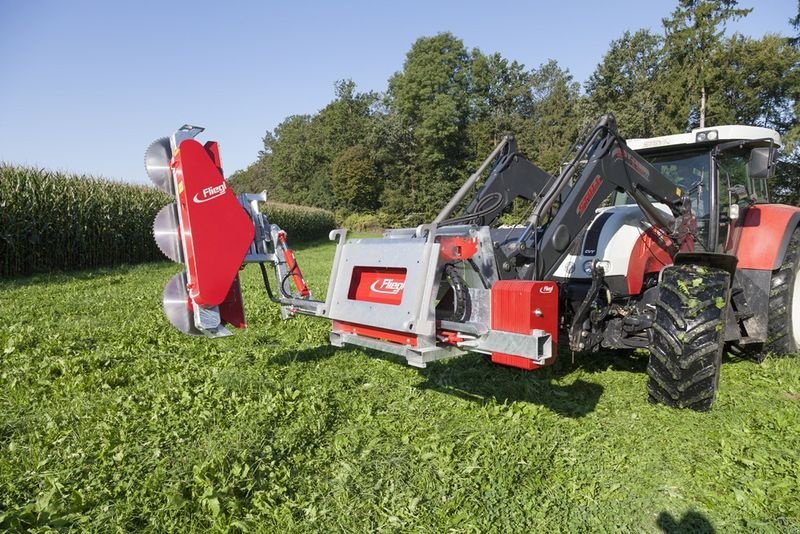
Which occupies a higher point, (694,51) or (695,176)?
(694,51)

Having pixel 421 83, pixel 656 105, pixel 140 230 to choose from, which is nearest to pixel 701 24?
pixel 656 105

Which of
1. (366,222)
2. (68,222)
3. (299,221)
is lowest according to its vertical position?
(366,222)

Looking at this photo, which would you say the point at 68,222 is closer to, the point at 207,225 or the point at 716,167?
the point at 207,225

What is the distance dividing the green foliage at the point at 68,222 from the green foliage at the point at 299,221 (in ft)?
34.0

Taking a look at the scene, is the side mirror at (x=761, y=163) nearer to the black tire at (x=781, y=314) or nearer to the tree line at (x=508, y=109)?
the black tire at (x=781, y=314)

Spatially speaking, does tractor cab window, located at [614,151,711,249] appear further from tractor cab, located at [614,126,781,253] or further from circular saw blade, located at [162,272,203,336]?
circular saw blade, located at [162,272,203,336]

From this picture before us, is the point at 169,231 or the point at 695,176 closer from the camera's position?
the point at 169,231

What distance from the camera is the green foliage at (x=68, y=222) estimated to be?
1168cm

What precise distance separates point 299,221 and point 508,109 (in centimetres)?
3099

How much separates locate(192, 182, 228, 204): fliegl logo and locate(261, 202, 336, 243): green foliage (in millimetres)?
22004

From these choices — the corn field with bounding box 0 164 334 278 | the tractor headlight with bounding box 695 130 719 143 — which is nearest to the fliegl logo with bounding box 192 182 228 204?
the tractor headlight with bounding box 695 130 719 143

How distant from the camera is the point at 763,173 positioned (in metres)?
4.67

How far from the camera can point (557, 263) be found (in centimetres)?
380

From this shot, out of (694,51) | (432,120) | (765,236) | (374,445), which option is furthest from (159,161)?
(432,120)
